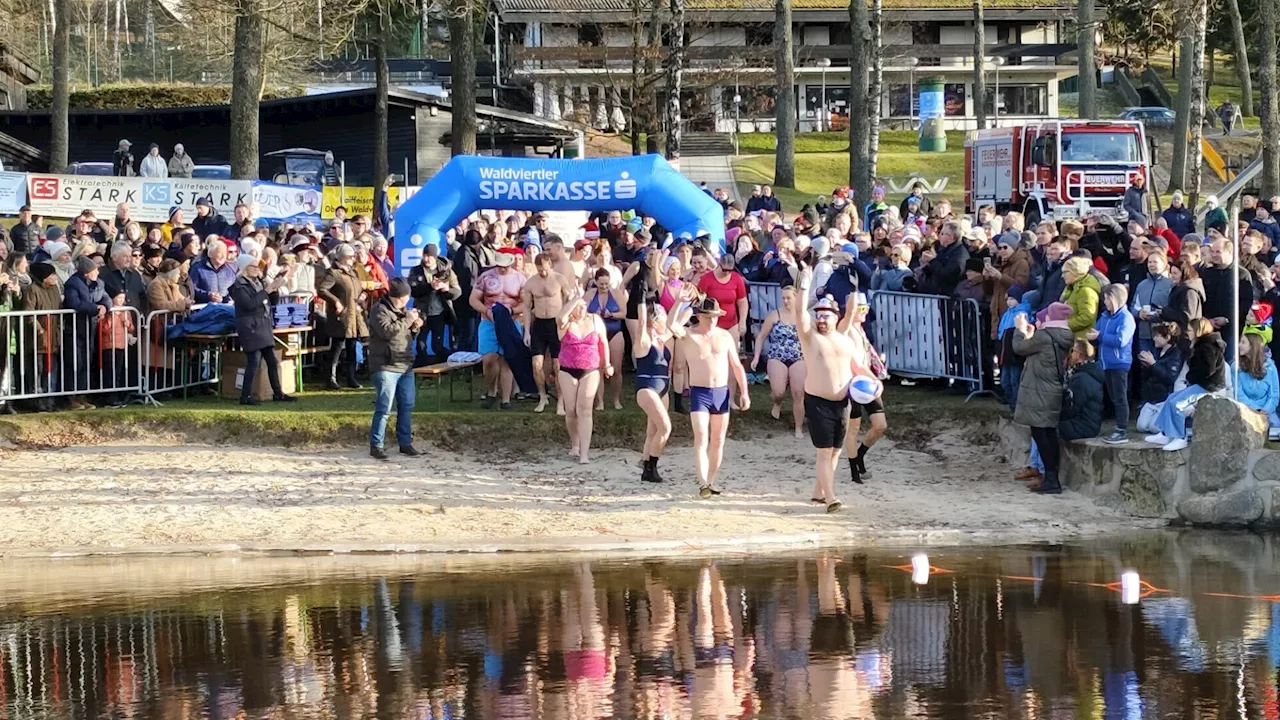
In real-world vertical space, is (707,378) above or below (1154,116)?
below

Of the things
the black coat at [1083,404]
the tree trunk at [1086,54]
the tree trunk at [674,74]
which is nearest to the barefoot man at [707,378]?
the black coat at [1083,404]

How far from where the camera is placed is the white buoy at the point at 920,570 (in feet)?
38.5

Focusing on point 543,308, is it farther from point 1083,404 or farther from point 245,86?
point 245,86

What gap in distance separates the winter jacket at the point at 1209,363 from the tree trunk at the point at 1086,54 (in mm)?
25598

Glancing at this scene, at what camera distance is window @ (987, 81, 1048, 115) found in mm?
70125

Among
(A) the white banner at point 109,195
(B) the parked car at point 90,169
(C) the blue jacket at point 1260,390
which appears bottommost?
(C) the blue jacket at point 1260,390

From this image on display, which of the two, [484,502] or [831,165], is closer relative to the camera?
[484,502]

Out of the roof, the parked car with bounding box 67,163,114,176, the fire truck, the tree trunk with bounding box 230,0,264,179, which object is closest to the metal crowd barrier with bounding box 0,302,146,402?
the tree trunk with bounding box 230,0,264,179

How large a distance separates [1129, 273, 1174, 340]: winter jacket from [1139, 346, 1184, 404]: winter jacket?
0.29 m

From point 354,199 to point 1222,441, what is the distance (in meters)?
26.6

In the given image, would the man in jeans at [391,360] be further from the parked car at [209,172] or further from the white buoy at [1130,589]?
the parked car at [209,172]

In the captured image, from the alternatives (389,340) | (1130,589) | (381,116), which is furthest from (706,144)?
(1130,589)

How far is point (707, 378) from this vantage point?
14414 millimetres

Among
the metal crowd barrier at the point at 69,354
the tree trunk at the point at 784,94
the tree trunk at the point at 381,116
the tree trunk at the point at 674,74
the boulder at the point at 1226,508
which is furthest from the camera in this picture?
the tree trunk at the point at 784,94
